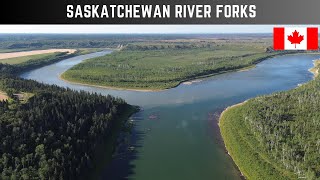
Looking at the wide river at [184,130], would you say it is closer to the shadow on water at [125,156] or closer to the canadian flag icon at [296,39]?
the shadow on water at [125,156]

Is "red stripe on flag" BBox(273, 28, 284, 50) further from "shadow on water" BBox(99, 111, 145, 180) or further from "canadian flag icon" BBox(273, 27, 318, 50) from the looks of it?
"shadow on water" BBox(99, 111, 145, 180)

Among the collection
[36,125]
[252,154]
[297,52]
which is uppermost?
[297,52]

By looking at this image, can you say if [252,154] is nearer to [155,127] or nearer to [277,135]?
[277,135]

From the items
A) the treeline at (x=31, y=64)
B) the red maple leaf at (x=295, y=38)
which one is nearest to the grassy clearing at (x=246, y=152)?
the red maple leaf at (x=295, y=38)

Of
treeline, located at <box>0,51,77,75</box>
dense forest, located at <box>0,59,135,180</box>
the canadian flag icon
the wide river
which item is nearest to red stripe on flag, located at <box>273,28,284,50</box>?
the canadian flag icon

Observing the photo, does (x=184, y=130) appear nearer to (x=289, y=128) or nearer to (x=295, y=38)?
(x=289, y=128)

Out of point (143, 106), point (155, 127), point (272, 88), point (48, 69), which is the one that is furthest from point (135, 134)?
point (48, 69)
